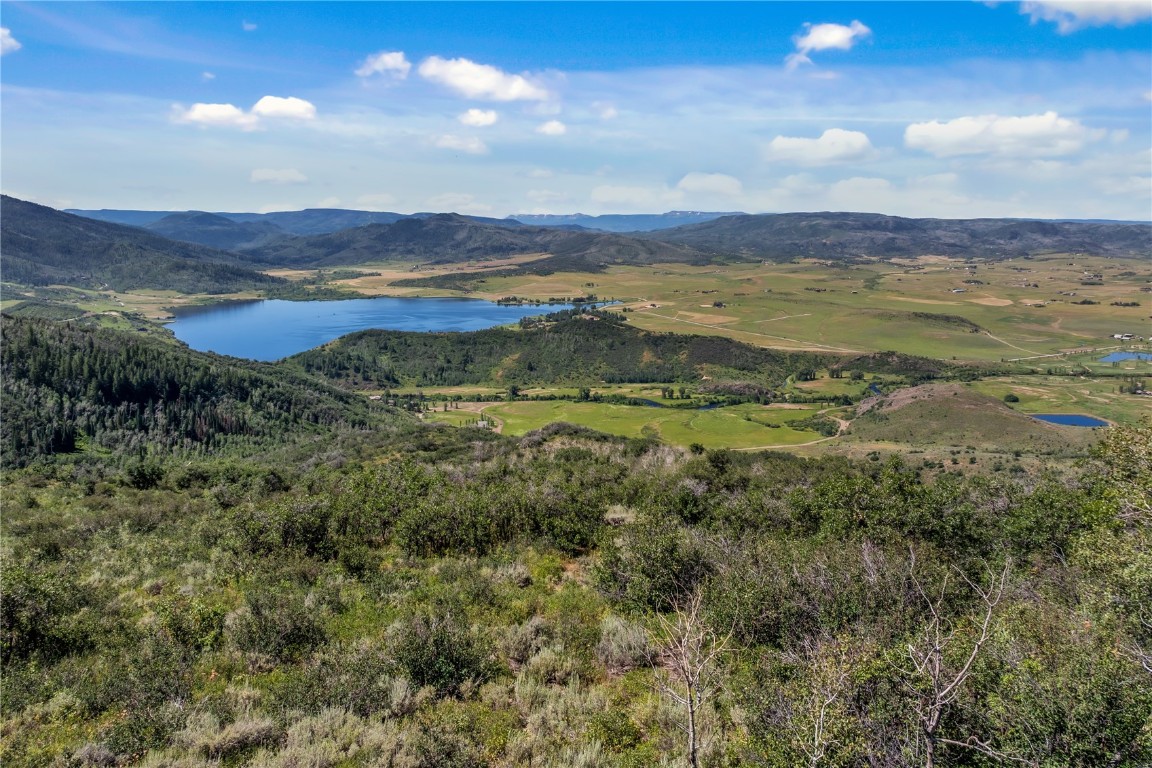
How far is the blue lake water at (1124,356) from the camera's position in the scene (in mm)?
133250

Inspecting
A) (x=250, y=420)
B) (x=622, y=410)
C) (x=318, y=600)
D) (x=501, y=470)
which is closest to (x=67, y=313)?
(x=250, y=420)

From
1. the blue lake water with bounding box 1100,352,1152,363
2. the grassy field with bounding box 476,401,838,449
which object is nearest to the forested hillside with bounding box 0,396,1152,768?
the grassy field with bounding box 476,401,838,449

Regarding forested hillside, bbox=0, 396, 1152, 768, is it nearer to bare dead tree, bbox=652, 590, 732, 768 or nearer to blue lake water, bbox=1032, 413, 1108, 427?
bare dead tree, bbox=652, 590, 732, 768

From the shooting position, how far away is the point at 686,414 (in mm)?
100062

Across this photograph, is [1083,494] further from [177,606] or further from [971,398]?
[971,398]

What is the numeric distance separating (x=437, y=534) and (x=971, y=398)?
93.5m

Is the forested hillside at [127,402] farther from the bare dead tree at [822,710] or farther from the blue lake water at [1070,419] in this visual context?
the blue lake water at [1070,419]

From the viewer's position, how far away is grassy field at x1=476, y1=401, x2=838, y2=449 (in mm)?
82812

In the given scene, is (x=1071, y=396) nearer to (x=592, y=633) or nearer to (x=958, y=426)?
(x=958, y=426)

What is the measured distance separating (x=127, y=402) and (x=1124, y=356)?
20534cm

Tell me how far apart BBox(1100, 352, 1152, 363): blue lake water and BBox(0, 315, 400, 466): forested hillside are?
552 ft

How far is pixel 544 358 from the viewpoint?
15050 centimetres

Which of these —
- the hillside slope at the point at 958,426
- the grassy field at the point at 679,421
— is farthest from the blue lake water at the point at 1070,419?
the grassy field at the point at 679,421

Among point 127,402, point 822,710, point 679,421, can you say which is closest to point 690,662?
point 822,710
